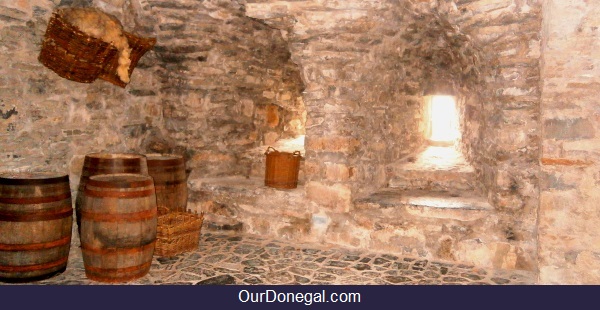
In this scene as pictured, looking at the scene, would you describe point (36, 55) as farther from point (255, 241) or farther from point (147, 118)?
point (255, 241)

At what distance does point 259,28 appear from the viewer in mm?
5219

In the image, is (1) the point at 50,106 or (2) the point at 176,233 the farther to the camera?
(2) the point at 176,233

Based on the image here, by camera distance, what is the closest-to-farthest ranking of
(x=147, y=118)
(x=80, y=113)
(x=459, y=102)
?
1. (x=80, y=113)
2. (x=147, y=118)
3. (x=459, y=102)

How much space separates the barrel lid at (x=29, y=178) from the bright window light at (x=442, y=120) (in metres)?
4.22

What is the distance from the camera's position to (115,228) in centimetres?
342

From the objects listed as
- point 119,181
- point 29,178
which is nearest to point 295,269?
point 119,181

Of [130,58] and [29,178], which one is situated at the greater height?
[130,58]

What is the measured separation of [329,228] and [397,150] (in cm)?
133

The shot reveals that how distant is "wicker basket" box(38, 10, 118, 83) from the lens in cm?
381

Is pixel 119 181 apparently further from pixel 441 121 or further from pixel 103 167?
pixel 441 121

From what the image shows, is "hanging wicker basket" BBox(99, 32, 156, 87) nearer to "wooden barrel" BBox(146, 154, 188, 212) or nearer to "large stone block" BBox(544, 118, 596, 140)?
"wooden barrel" BBox(146, 154, 188, 212)

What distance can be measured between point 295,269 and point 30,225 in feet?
6.41

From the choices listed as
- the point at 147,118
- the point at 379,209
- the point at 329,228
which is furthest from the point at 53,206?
the point at 379,209

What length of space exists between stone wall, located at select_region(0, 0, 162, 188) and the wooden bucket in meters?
1.38
